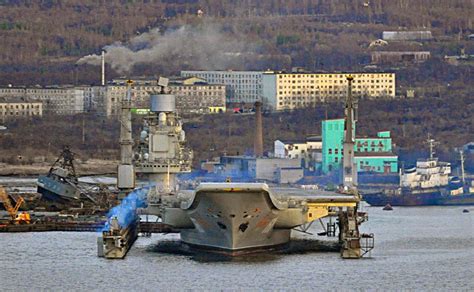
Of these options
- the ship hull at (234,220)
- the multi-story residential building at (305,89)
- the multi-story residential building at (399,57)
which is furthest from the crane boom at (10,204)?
the multi-story residential building at (399,57)

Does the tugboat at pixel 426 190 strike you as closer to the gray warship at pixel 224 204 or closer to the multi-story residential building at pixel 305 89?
the gray warship at pixel 224 204

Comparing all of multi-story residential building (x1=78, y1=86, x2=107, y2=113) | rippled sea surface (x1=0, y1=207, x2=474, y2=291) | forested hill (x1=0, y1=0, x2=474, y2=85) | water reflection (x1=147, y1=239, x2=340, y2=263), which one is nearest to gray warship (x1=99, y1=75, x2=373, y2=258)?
water reflection (x1=147, y1=239, x2=340, y2=263)

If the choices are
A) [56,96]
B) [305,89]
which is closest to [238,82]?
[305,89]

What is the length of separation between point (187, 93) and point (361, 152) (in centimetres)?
2702

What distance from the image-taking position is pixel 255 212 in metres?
82.1

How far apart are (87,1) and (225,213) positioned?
11364 centimetres

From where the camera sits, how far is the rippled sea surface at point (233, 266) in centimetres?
7412

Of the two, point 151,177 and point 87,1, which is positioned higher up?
point 87,1

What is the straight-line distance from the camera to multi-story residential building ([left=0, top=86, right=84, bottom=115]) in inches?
6230

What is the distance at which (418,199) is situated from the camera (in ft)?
387

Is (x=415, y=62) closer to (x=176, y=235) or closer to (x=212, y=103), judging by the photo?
(x=212, y=103)

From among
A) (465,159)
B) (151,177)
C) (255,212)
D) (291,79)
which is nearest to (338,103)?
(291,79)

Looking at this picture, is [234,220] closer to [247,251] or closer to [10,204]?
[247,251]

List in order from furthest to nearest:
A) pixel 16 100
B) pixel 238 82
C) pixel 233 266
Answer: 1. pixel 238 82
2. pixel 16 100
3. pixel 233 266
